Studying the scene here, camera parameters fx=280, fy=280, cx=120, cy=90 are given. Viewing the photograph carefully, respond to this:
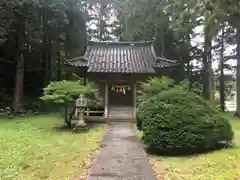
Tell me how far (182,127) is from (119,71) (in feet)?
32.7

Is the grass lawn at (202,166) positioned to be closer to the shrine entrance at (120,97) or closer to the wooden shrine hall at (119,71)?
the wooden shrine hall at (119,71)

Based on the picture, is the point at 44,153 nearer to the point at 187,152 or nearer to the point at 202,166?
the point at 187,152

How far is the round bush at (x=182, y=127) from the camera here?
7.32 m

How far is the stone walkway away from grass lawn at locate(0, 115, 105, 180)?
0.37 m

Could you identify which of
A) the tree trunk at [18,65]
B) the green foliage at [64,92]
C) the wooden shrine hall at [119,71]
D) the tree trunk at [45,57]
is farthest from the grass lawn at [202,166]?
the tree trunk at [45,57]

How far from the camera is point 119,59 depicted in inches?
749

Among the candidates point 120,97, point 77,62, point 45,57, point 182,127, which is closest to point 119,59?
point 120,97

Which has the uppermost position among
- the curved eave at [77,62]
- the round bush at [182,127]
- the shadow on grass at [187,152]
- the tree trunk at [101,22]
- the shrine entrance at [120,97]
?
the tree trunk at [101,22]

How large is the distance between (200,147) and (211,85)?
13.8 metres

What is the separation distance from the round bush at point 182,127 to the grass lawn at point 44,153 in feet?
6.29

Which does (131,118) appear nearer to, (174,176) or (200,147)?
(200,147)

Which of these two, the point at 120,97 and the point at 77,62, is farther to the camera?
the point at 120,97

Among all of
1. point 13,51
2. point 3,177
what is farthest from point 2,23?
point 3,177

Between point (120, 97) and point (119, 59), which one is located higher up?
point (119, 59)
